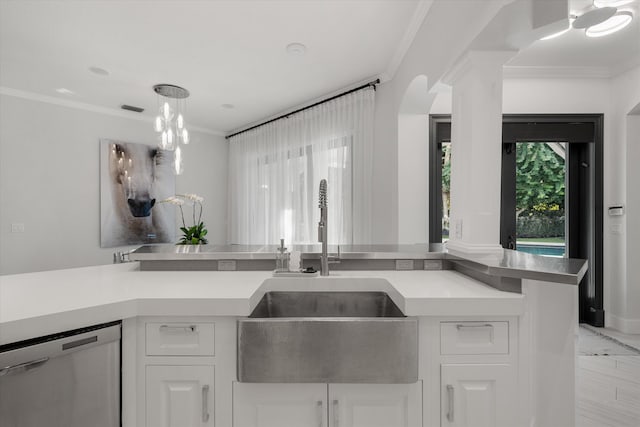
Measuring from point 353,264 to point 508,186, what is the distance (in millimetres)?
2430

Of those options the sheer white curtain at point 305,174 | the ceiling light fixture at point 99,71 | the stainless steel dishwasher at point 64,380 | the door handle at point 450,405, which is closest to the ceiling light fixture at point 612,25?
the sheer white curtain at point 305,174

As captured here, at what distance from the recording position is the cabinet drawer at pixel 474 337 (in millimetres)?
1099

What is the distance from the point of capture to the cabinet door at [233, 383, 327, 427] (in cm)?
109

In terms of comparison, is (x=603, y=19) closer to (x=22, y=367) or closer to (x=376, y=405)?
(x=376, y=405)

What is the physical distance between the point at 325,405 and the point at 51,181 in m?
4.35

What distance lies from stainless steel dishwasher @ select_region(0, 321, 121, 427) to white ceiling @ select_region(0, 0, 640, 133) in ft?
7.03

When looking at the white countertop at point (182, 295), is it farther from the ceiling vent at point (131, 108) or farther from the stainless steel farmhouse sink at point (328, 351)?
the ceiling vent at point (131, 108)

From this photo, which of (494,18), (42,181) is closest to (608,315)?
(494,18)

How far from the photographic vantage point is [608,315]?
3127 mm

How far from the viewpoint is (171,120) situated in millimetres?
3516

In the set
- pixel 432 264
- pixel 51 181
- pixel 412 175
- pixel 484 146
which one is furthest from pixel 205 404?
pixel 51 181

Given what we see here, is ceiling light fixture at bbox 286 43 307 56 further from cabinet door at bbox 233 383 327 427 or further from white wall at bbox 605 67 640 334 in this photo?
white wall at bbox 605 67 640 334

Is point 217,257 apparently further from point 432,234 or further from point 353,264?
point 432,234

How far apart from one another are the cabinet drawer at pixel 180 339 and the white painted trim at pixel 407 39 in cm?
→ 231
